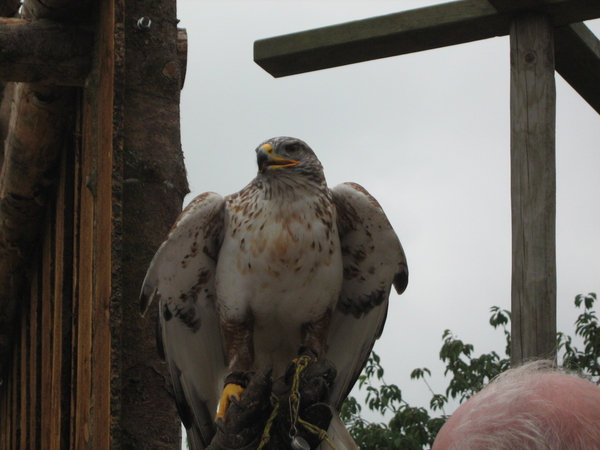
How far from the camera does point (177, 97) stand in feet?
12.8

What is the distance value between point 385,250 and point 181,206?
3.84 ft

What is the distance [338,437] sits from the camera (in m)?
3.09

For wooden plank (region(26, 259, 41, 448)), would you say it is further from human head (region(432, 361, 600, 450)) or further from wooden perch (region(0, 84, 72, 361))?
human head (region(432, 361, 600, 450))

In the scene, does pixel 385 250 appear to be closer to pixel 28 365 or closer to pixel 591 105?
pixel 591 105

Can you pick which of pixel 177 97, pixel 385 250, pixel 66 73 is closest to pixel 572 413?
pixel 385 250

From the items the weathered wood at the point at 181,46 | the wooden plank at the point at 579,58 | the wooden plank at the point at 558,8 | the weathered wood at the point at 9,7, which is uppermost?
the weathered wood at the point at 9,7

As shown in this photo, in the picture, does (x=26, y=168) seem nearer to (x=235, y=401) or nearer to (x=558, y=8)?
(x=235, y=401)

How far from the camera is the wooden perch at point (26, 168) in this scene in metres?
4.38

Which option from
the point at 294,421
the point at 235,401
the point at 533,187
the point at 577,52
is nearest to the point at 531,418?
the point at 294,421

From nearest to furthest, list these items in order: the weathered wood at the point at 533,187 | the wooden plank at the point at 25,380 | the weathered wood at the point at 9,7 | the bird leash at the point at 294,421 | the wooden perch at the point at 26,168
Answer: the bird leash at the point at 294,421 → the weathered wood at the point at 533,187 → the wooden perch at the point at 26,168 → the weathered wood at the point at 9,7 → the wooden plank at the point at 25,380

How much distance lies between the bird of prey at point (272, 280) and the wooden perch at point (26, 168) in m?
1.67

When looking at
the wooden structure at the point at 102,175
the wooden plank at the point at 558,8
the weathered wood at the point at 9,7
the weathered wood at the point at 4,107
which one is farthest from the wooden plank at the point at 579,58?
the weathered wood at the point at 4,107

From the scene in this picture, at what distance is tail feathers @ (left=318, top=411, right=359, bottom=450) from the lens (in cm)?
302

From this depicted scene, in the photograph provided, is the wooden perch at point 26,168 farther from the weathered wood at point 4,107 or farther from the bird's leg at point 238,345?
the bird's leg at point 238,345
